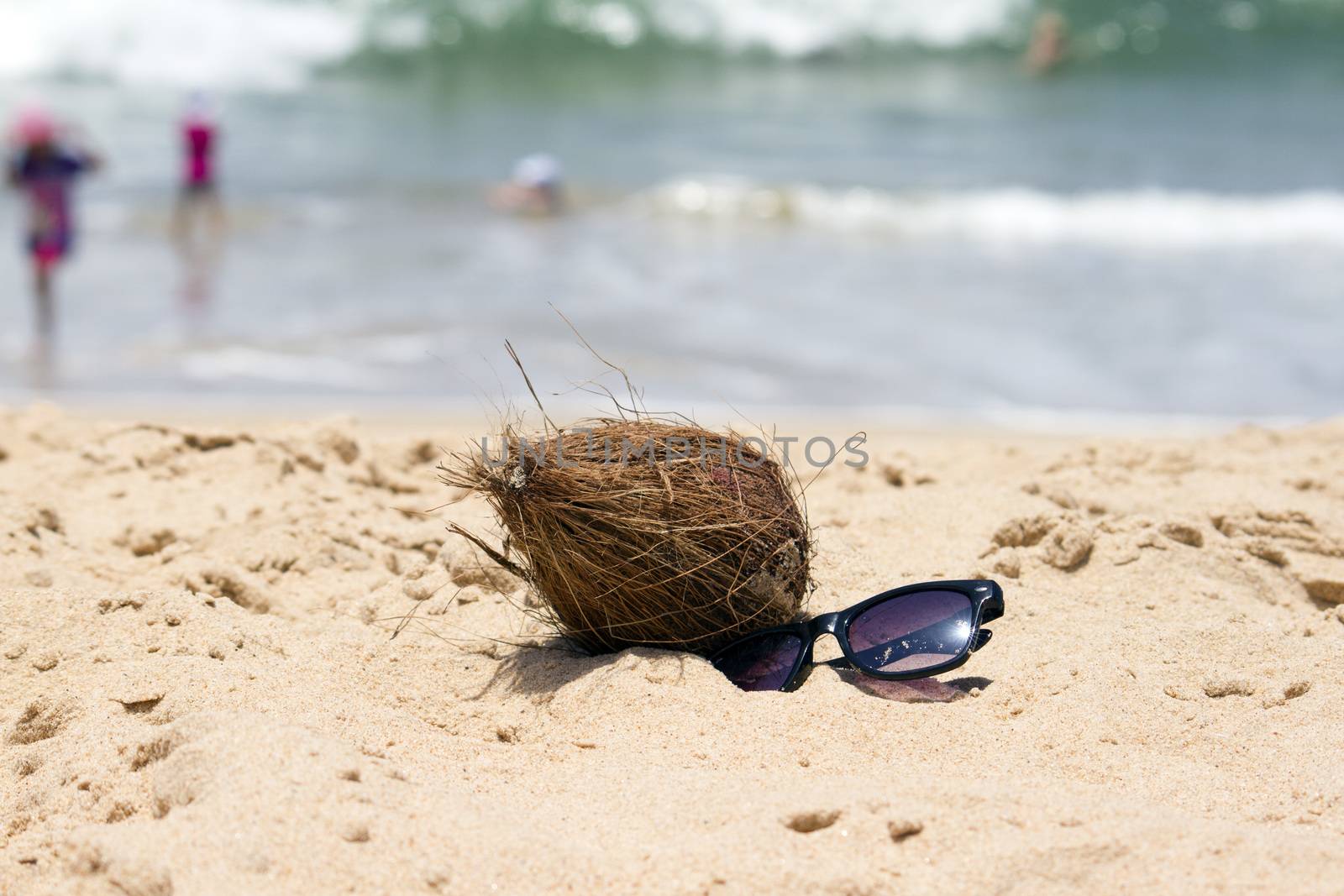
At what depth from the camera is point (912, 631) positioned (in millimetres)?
2676

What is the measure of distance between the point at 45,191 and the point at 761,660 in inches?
241

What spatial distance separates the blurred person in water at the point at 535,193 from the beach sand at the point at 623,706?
6.20m

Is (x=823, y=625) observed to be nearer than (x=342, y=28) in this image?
Yes

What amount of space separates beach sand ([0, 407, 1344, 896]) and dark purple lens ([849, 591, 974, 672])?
0.26 feet

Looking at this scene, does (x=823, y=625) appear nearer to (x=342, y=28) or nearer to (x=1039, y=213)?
(x=1039, y=213)

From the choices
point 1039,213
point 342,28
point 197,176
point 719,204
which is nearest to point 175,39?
point 342,28

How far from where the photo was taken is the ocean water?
6461mm

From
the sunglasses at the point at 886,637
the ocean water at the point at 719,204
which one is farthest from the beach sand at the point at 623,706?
the ocean water at the point at 719,204

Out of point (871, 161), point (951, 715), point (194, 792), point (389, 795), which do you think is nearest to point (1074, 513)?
point (951, 715)

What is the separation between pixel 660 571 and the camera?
103 inches

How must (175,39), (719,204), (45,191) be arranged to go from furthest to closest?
1. (175,39)
2. (719,204)
3. (45,191)

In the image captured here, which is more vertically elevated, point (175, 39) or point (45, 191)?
point (175, 39)

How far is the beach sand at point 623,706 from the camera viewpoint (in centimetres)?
198

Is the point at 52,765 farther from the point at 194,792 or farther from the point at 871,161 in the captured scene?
the point at 871,161
